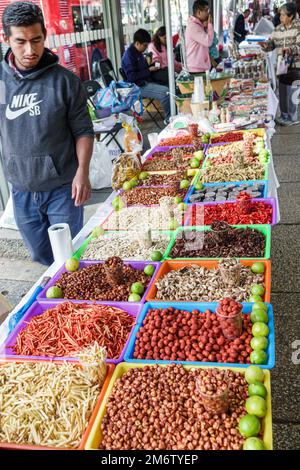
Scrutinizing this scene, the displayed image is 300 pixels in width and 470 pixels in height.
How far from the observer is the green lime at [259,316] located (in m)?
1.89

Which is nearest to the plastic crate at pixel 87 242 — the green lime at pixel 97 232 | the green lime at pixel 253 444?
the green lime at pixel 97 232

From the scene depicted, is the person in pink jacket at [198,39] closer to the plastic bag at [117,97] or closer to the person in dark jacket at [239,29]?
the plastic bag at [117,97]

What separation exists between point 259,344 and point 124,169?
7.93ft

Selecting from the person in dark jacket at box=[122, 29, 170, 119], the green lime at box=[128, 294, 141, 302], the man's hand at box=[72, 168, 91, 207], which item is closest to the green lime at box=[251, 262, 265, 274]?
the green lime at box=[128, 294, 141, 302]

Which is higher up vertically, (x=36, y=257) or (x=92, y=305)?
(x=92, y=305)

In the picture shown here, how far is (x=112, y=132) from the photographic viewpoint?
19.5 ft

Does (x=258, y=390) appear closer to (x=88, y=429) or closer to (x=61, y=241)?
(x=88, y=429)

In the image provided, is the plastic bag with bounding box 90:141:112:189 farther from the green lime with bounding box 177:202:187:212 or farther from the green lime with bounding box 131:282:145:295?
the green lime with bounding box 131:282:145:295

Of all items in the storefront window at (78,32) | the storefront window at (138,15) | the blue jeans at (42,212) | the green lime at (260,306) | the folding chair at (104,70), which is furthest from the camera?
the storefront window at (138,15)

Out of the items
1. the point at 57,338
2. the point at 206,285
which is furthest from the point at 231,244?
the point at 57,338

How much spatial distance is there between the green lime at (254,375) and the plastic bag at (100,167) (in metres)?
4.40

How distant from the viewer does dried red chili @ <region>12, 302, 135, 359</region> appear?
1906mm
